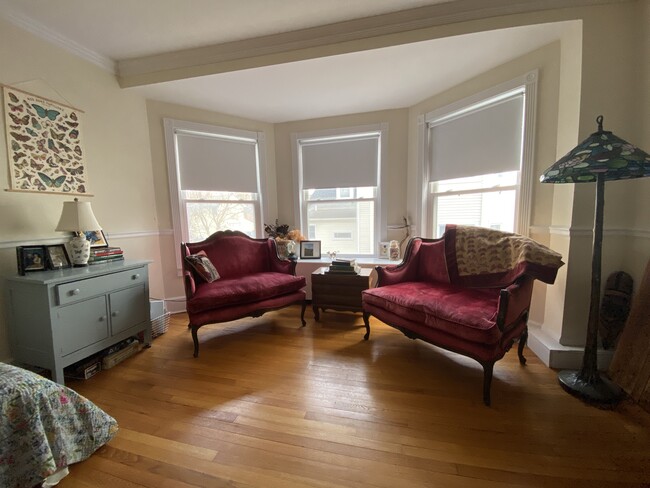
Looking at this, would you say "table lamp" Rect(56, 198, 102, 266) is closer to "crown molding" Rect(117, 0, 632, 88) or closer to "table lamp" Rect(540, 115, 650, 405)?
"crown molding" Rect(117, 0, 632, 88)

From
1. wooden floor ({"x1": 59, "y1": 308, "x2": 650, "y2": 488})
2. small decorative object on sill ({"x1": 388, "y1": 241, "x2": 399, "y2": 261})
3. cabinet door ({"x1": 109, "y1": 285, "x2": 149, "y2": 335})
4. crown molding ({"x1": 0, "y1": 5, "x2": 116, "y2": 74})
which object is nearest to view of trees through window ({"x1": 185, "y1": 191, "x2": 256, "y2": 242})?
cabinet door ({"x1": 109, "y1": 285, "x2": 149, "y2": 335})

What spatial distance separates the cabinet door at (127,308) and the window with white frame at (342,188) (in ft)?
6.90

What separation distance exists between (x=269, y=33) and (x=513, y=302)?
112 inches

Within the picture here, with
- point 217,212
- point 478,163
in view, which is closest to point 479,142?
point 478,163

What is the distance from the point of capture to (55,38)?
2182mm

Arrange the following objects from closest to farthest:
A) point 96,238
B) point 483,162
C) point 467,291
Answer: point 467,291 → point 96,238 → point 483,162

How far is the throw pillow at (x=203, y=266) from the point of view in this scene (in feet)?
8.23

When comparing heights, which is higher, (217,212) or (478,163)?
(478,163)

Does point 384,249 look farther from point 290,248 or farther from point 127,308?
point 127,308

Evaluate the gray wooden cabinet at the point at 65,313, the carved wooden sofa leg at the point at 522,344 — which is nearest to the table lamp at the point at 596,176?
the carved wooden sofa leg at the point at 522,344

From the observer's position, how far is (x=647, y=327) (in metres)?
1.60

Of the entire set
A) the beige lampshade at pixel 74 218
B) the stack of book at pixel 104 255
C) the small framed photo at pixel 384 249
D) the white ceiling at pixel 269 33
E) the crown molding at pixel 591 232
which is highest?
the white ceiling at pixel 269 33

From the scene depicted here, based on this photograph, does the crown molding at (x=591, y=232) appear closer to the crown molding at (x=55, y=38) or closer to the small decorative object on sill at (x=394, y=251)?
the small decorative object on sill at (x=394, y=251)

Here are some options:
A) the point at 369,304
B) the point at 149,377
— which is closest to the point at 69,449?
the point at 149,377
